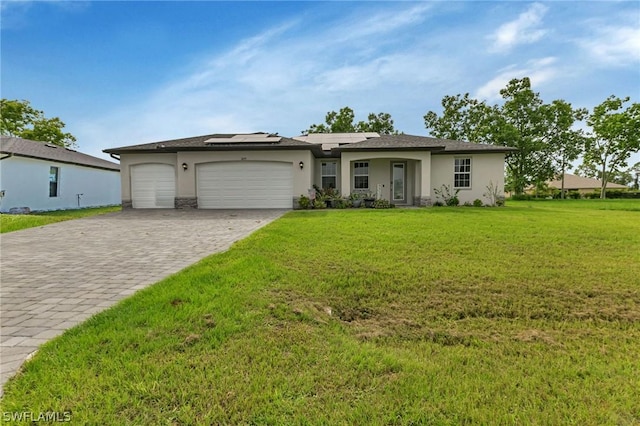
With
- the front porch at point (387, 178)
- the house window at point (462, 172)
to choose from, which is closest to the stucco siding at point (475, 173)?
the house window at point (462, 172)

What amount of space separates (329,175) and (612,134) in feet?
A: 96.2

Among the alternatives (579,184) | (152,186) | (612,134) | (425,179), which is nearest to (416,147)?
(425,179)

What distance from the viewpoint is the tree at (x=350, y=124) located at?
32.0 meters

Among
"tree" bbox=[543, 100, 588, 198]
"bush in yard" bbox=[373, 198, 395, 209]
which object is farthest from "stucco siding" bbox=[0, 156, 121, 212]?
"tree" bbox=[543, 100, 588, 198]

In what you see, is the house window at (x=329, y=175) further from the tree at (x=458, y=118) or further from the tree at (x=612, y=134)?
the tree at (x=612, y=134)

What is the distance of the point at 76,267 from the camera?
4.90m

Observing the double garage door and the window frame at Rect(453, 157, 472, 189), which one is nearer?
the double garage door

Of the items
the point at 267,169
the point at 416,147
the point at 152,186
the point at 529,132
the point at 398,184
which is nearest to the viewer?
the point at 416,147

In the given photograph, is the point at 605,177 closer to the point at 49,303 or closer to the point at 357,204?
the point at 357,204

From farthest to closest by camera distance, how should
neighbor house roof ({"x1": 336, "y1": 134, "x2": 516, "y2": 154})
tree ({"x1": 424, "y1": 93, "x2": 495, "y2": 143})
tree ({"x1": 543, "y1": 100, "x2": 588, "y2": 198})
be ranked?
tree ({"x1": 424, "y1": 93, "x2": 495, "y2": 143}) → tree ({"x1": 543, "y1": 100, "x2": 588, "y2": 198}) → neighbor house roof ({"x1": 336, "y1": 134, "x2": 516, "y2": 154})

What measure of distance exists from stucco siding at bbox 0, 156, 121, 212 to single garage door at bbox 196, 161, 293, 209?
887 centimetres

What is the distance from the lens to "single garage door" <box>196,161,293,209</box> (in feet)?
Result: 50.1

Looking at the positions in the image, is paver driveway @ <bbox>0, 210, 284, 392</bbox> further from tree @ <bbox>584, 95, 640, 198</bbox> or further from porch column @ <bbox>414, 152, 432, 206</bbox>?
tree @ <bbox>584, 95, 640, 198</bbox>

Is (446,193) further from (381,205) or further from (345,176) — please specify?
(345,176)
